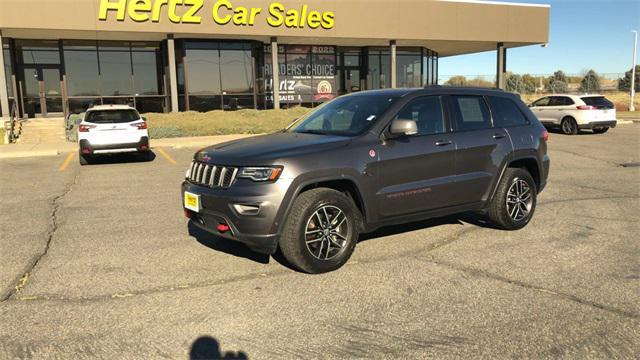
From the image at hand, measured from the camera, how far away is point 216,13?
2466cm

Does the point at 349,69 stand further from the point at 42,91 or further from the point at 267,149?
the point at 267,149

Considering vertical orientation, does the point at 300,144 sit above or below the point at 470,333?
above

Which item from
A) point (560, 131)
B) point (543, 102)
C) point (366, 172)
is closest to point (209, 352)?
point (366, 172)

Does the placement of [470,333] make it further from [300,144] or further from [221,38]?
[221,38]

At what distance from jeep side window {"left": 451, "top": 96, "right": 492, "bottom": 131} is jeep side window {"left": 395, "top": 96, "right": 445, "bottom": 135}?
0.25 metres

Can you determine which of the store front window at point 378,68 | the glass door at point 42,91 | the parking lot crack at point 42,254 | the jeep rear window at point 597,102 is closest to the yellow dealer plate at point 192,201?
the parking lot crack at point 42,254

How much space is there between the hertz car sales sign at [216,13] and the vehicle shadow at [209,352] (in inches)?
898

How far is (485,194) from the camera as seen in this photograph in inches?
238

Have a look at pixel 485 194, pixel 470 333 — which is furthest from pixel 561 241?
pixel 470 333

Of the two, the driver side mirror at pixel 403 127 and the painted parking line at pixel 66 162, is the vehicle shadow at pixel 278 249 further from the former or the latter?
the painted parking line at pixel 66 162

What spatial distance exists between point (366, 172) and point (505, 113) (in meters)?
2.44

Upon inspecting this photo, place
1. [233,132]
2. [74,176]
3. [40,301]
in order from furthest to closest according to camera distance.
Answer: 1. [233,132]
2. [74,176]
3. [40,301]

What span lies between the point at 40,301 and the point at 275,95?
24.7 meters

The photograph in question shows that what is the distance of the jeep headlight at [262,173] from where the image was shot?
4.57 m
